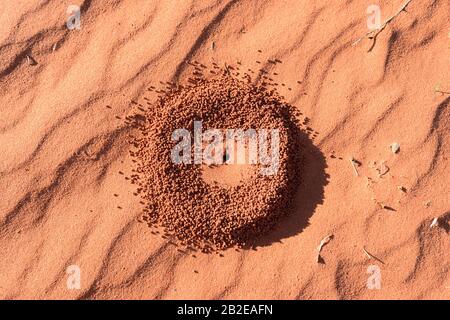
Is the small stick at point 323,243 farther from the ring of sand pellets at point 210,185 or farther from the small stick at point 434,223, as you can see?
the small stick at point 434,223

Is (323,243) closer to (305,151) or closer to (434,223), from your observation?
(305,151)

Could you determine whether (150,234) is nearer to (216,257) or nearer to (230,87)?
(216,257)

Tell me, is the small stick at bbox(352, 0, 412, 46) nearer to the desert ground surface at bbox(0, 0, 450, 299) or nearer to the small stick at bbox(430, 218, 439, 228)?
the desert ground surface at bbox(0, 0, 450, 299)

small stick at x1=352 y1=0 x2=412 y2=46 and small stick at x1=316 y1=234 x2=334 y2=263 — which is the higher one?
small stick at x1=352 y1=0 x2=412 y2=46

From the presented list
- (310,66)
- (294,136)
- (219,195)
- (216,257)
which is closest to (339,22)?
(310,66)

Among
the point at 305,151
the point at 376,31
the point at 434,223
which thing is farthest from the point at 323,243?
the point at 376,31

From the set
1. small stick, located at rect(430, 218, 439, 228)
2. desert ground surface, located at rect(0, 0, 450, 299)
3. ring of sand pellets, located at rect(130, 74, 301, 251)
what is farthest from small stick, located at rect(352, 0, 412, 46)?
small stick, located at rect(430, 218, 439, 228)
